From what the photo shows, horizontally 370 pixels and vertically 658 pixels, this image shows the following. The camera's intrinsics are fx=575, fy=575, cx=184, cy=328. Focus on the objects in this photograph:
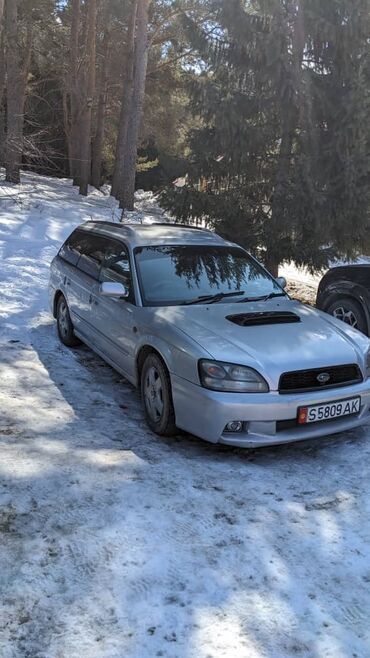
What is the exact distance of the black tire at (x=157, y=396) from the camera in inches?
183

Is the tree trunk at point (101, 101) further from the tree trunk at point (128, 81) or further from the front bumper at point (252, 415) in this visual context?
the front bumper at point (252, 415)

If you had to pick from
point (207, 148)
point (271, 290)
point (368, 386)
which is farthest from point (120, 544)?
point (207, 148)

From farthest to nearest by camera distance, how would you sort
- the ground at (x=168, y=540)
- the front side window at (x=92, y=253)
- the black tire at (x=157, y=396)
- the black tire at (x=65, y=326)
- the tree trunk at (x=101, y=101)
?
1. the tree trunk at (x=101, y=101)
2. the black tire at (x=65, y=326)
3. the front side window at (x=92, y=253)
4. the black tire at (x=157, y=396)
5. the ground at (x=168, y=540)

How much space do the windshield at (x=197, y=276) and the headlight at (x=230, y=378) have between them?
1.19 metres

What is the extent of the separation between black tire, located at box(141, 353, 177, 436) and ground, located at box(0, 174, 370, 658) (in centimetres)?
12

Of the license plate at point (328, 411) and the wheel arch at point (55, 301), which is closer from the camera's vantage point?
the license plate at point (328, 411)

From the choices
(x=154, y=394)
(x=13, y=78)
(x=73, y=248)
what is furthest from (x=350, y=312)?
(x=13, y=78)

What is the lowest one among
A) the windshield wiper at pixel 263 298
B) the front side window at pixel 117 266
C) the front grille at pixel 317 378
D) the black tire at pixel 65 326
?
the black tire at pixel 65 326

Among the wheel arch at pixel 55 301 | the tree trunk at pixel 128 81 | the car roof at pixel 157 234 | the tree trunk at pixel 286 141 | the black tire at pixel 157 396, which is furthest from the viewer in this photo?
the tree trunk at pixel 128 81

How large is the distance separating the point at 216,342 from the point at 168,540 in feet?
5.55

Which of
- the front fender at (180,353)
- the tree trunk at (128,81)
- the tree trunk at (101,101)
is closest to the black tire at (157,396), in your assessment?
the front fender at (180,353)

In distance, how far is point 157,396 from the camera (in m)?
4.84

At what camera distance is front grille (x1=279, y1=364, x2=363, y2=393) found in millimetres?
4324

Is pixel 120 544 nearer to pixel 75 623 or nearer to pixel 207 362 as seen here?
pixel 75 623
